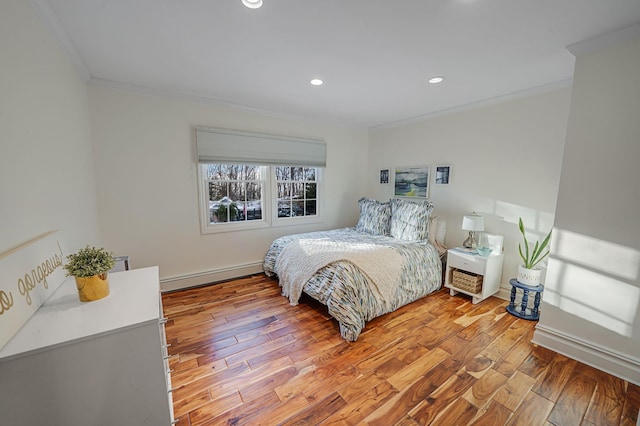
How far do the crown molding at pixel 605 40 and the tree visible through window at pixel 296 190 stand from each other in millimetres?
3060

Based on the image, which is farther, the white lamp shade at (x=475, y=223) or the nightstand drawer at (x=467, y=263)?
the white lamp shade at (x=475, y=223)

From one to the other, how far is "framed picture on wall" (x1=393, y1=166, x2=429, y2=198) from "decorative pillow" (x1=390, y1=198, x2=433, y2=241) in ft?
1.54

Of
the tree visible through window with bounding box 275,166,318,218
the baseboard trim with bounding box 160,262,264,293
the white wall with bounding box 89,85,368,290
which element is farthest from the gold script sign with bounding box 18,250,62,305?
the tree visible through window with bounding box 275,166,318,218

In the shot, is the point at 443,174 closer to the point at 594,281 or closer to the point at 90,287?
the point at 594,281

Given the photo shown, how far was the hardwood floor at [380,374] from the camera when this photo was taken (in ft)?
4.87

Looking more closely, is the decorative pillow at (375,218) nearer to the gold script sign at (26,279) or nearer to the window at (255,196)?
the window at (255,196)

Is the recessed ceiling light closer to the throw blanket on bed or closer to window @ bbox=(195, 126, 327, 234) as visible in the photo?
window @ bbox=(195, 126, 327, 234)

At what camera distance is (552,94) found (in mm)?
2518

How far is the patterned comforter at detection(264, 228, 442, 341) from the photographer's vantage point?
2.21 metres

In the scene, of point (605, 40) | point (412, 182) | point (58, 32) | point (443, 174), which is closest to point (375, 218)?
point (412, 182)

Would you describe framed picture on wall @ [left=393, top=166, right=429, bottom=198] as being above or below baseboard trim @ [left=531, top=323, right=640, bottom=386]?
above

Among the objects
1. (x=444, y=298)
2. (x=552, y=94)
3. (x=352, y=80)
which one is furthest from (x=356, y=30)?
(x=444, y=298)

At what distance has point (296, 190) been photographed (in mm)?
3951

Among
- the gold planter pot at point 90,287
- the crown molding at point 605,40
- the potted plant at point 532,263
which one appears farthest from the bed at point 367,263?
the crown molding at point 605,40
